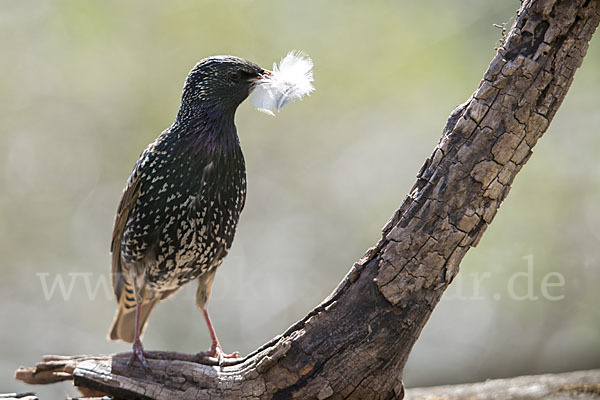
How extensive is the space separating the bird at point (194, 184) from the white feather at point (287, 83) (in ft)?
0.43

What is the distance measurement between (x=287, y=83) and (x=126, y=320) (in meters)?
2.56

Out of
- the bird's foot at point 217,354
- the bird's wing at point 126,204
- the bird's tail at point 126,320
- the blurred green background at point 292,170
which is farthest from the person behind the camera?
the blurred green background at point 292,170

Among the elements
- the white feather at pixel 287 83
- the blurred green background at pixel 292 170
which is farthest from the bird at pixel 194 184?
the blurred green background at pixel 292 170

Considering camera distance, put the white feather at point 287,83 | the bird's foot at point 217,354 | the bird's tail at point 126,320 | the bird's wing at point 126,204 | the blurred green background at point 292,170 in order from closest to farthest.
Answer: the white feather at point 287,83 < the bird's foot at point 217,354 < the bird's wing at point 126,204 < the bird's tail at point 126,320 < the blurred green background at point 292,170

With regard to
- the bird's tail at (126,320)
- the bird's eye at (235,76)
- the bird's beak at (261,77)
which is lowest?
the bird's tail at (126,320)

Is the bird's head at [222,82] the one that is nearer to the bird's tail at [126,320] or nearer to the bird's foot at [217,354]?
the bird's foot at [217,354]

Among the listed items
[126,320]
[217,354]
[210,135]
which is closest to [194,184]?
[210,135]

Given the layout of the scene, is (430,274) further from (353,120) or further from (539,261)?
(353,120)

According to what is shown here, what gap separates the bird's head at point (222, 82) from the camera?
4.20 m

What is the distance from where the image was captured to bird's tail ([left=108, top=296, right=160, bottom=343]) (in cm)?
521

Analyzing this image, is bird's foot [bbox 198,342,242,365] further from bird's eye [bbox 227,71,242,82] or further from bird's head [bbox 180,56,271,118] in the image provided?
bird's eye [bbox 227,71,242,82]

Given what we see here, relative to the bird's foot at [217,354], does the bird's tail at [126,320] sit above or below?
above

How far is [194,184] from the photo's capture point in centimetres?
416

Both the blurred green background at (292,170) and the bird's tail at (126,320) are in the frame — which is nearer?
the bird's tail at (126,320)
